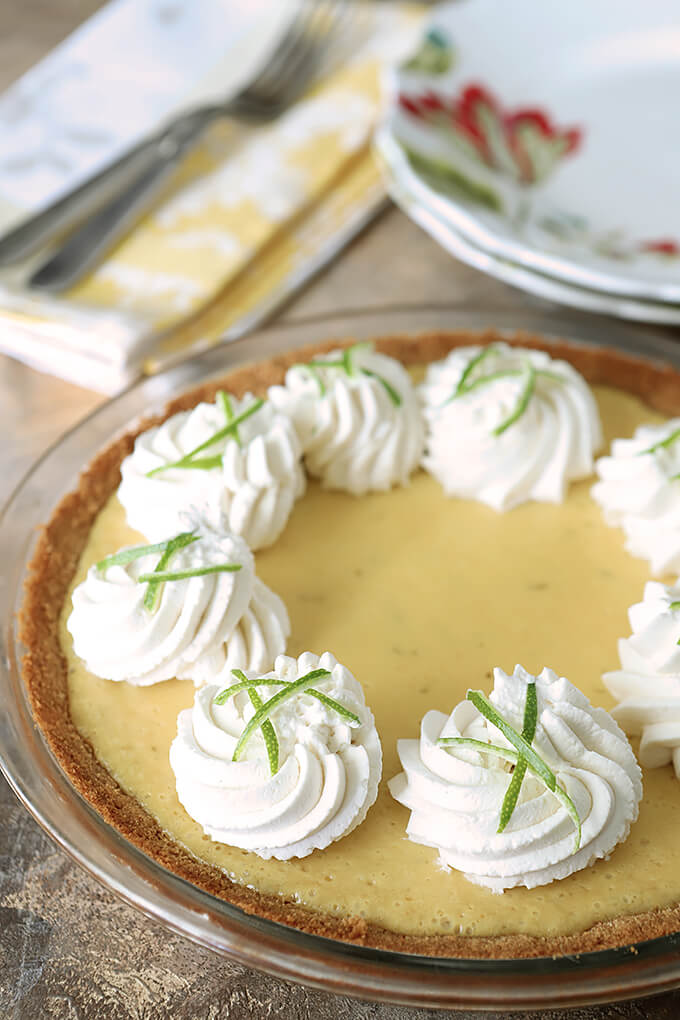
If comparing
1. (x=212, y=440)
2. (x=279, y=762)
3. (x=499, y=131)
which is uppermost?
(x=212, y=440)

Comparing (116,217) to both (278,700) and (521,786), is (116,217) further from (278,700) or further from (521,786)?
(521,786)

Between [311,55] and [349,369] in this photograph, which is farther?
[311,55]

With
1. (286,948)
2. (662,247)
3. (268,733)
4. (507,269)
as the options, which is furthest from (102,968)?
(662,247)

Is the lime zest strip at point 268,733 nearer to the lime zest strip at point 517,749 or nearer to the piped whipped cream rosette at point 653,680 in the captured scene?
the lime zest strip at point 517,749

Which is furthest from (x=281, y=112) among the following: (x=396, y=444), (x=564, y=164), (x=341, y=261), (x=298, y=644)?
(x=298, y=644)

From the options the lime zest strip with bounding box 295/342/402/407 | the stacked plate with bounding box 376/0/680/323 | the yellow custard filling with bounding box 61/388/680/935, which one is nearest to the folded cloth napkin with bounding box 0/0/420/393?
the stacked plate with bounding box 376/0/680/323

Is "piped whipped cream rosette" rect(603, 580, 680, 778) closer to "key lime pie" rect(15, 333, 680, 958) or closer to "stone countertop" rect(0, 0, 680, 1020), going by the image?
"key lime pie" rect(15, 333, 680, 958)
